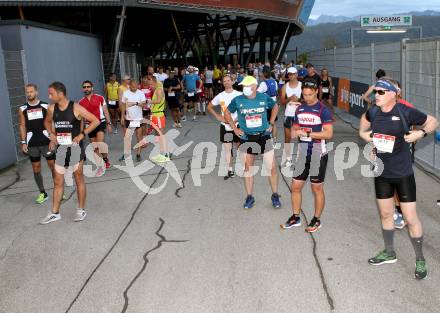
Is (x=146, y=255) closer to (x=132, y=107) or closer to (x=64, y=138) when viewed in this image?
(x=64, y=138)

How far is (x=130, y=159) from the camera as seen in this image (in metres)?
11.4

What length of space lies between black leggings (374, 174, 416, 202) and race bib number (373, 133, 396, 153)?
29 cm

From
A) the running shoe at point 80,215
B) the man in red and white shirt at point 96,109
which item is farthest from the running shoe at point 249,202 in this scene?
the man in red and white shirt at point 96,109

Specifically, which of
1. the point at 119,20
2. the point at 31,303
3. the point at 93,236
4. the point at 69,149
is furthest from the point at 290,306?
the point at 119,20

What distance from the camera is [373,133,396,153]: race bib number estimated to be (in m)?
4.79

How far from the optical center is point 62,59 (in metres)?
16.6

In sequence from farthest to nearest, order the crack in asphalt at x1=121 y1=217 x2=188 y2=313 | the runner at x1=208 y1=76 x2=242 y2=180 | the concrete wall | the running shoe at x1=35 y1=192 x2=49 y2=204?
the concrete wall → the runner at x1=208 y1=76 x2=242 y2=180 → the running shoe at x1=35 y1=192 x2=49 y2=204 → the crack in asphalt at x1=121 y1=217 x2=188 y2=313

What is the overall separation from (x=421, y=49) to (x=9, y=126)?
8720 millimetres

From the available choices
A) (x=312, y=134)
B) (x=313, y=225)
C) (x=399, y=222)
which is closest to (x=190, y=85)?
(x=313, y=225)

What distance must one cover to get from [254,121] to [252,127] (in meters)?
0.09

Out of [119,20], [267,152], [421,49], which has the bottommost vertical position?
[267,152]


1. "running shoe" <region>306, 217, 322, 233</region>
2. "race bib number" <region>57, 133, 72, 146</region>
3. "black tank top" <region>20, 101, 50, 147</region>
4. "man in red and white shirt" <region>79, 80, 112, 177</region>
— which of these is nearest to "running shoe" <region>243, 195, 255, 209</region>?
"running shoe" <region>306, 217, 322, 233</region>

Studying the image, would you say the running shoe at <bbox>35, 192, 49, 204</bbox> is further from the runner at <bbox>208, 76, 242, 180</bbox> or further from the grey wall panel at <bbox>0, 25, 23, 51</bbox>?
the grey wall panel at <bbox>0, 25, 23, 51</bbox>

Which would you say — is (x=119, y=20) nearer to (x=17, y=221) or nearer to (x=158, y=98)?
(x=158, y=98)
